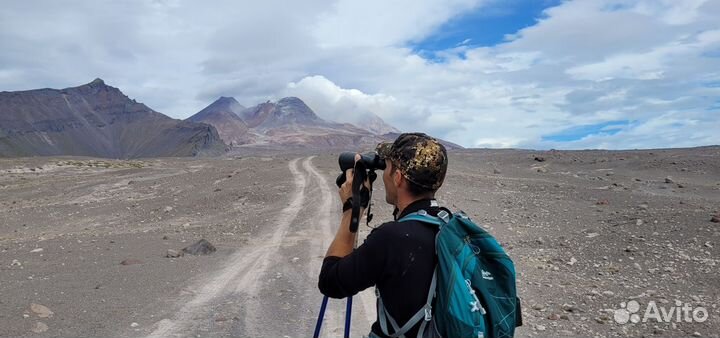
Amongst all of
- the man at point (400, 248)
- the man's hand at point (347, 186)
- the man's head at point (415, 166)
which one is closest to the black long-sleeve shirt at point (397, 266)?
the man at point (400, 248)

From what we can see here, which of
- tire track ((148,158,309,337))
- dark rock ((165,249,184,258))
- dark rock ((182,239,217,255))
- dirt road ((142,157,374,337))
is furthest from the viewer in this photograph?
dark rock ((182,239,217,255))

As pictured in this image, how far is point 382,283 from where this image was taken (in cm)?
276

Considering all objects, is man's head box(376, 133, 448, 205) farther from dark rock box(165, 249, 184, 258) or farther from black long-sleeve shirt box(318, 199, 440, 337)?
dark rock box(165, 249, 184, 258)

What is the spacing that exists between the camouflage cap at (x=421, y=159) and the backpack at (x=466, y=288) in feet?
0.63

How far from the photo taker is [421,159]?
2.83 meters

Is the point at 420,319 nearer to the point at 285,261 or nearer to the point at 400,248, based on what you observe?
the point at 400,248

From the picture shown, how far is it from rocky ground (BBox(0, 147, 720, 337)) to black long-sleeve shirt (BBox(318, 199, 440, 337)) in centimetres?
391

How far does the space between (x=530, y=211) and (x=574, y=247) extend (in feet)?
17.9

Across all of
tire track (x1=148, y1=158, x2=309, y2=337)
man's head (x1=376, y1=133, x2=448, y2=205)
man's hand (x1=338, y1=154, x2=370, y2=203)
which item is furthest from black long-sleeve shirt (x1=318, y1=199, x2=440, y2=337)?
tire track (x1=148, y1=158, x2=309, y2=337)

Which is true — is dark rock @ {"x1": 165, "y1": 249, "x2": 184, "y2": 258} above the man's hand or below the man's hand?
below

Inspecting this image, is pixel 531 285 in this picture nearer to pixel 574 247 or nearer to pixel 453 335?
pixel 574 247

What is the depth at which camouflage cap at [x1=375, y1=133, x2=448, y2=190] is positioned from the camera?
9.28 ft

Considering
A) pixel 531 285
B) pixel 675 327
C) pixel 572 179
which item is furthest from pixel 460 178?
pixel 675 327

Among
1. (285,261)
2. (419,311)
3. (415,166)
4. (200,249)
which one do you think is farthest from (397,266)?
(200,249)
